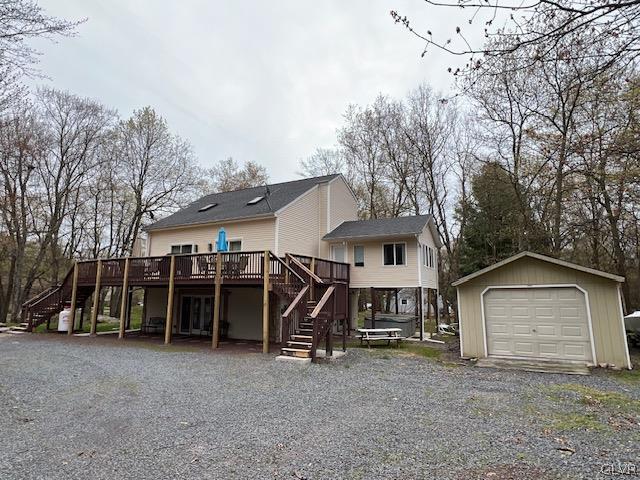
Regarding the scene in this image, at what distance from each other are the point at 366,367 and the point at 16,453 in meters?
7.11

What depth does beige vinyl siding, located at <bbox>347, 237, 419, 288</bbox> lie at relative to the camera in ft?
52.0

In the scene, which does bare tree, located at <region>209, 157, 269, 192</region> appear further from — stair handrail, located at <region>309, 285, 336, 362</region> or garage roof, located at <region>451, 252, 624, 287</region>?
garage roof, located at <region>451, 252, 624, 287</region>

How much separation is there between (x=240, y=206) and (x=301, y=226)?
11.0ft

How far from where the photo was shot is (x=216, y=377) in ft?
26.8

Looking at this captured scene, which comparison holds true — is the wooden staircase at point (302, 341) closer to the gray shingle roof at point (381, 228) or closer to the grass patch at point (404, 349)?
the grass patch at point (404, 349)

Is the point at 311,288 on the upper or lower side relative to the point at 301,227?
lower

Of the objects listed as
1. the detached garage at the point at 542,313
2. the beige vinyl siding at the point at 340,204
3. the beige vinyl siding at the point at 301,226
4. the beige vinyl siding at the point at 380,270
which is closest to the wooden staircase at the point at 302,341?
the beige vinyl siding at the point at 301,226

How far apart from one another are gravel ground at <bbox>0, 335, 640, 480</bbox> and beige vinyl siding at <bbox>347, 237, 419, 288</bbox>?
6.99 meters

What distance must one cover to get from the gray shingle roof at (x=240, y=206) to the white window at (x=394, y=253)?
4.70 meters

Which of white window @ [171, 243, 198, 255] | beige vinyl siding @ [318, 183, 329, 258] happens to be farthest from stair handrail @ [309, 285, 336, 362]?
white window @ [171, 243, 198, 255]

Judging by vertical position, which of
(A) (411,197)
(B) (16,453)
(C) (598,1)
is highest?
(A) (411,197)

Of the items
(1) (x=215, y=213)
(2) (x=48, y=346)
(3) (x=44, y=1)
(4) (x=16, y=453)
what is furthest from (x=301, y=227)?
(4) (x=16, y=453)

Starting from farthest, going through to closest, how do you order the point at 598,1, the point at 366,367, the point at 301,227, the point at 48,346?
the point at 301,227 < the point at 48,346 < the point at 366,367 < the point at 598,1

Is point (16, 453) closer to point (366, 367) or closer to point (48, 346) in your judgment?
point (366, 367)
